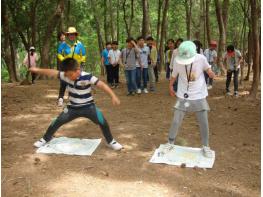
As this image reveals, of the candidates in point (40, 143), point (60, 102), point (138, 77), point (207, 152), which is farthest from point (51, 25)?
point (207, 152)

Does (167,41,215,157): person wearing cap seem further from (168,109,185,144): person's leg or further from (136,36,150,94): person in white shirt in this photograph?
(136,36,150,94): person in white shirt

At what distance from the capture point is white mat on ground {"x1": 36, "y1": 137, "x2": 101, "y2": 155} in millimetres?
6496

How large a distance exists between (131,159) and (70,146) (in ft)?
3.65

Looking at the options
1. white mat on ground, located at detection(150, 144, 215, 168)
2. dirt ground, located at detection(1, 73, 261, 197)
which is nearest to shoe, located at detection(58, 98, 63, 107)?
dirt ground, located at detection(1, 73, 261, 197)

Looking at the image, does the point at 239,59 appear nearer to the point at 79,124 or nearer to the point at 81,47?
the point at 81,47

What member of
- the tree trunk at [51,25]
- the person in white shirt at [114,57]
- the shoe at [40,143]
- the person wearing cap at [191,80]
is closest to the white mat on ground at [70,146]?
the shoe at [40,143]

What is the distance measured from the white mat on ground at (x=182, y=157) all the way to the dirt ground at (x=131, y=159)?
0.12 m

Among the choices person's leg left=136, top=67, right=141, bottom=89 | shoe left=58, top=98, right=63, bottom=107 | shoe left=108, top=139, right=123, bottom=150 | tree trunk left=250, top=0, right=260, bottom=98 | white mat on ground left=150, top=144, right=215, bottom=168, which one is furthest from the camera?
person's leg left=136, top=67, right=141, bottom=89

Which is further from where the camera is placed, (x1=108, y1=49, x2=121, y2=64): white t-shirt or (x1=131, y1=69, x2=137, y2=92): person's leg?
(x1=108, y1=49, x2=121, y2=64): white t-shirt

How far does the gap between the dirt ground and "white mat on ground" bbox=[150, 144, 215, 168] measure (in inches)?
4.8

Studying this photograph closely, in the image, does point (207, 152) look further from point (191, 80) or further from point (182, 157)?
point (191, 80)

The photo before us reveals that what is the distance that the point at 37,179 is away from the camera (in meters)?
5.46

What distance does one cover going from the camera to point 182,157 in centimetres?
630

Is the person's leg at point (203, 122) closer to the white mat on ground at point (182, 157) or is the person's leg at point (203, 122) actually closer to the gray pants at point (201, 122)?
the gray pants at point (201, 122)
